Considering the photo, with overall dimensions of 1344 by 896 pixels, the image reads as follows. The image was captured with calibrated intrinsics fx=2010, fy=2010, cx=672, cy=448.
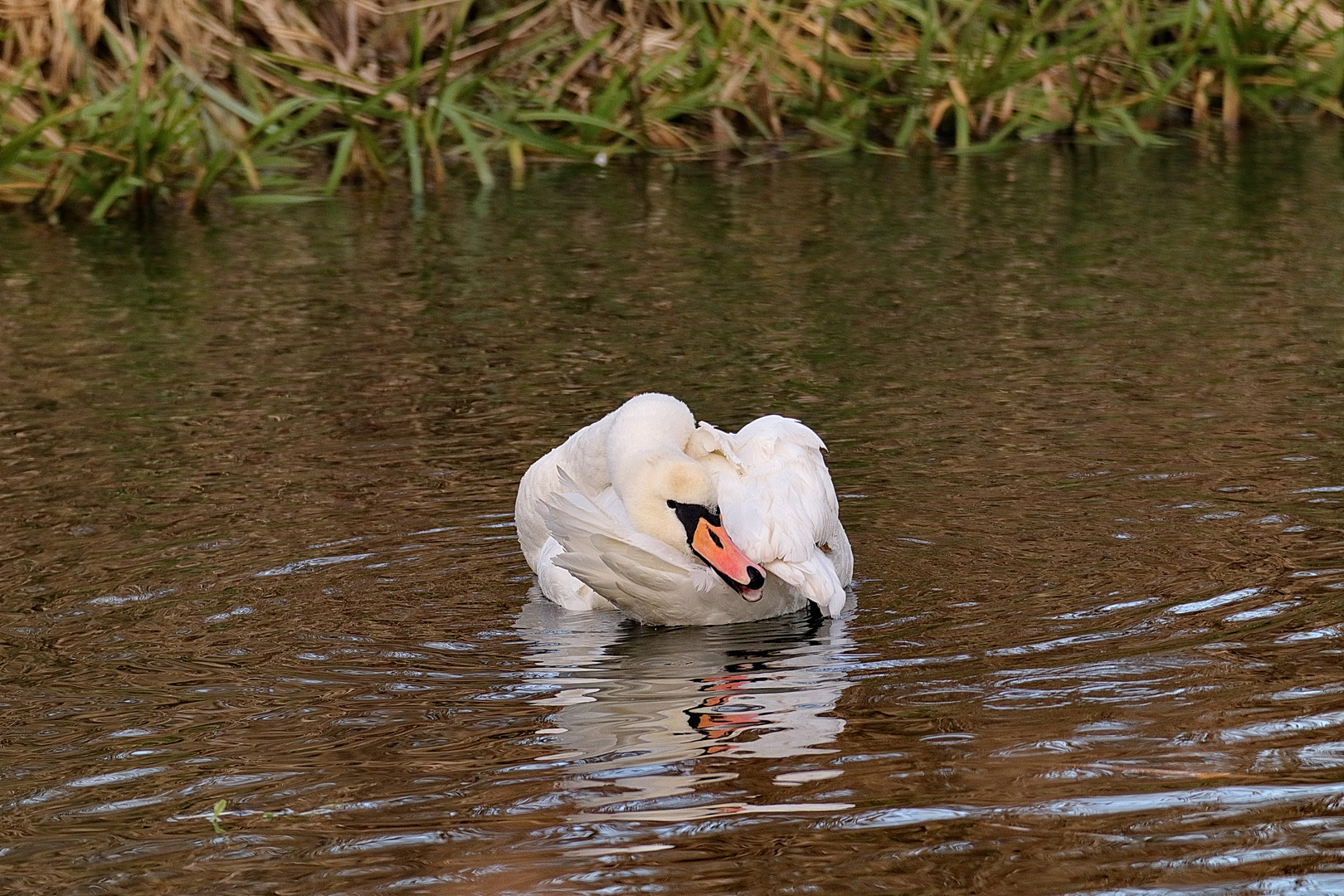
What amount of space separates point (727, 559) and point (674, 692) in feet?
1.30

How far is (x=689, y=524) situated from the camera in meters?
4.91

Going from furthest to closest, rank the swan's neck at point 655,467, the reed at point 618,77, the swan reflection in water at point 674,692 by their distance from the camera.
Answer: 1. the reed at point 618,77
2. the swan's neck at point 655,467
3. the swan reflection in water at point 674,692

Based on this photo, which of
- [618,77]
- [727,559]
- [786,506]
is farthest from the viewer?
[618,77]

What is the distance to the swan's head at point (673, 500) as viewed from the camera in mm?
4879

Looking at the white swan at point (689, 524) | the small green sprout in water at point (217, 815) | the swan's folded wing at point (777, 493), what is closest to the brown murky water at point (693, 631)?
the small green sprout in water at point (217, 815)

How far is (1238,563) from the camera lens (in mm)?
5016

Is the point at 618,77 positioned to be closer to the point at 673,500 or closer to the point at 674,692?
the point at 673,500

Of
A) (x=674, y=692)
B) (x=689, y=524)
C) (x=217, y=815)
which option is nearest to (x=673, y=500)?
(x=689, y=524)

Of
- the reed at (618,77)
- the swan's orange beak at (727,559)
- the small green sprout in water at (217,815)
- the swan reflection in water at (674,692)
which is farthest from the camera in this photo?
the reed at (618,77)

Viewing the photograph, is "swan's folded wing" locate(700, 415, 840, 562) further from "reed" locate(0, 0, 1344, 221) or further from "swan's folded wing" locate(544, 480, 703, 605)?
"reed" locate(0, 0, 1344, 221)

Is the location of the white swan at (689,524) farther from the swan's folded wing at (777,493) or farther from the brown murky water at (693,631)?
the brown murky water at (693,631)

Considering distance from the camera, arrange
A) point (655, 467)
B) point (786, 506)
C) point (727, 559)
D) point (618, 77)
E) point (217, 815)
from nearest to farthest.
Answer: point (217, 815) < point (727, 559) < point (786, 506) < point (655, 467) < point (618, 77)

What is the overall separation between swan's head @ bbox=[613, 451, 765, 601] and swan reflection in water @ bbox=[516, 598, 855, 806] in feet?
0.75

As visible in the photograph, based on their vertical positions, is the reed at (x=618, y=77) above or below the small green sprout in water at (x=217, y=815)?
above
